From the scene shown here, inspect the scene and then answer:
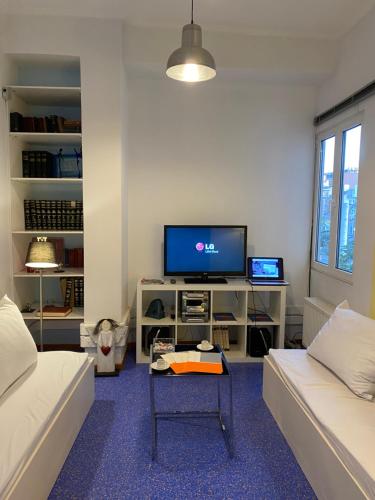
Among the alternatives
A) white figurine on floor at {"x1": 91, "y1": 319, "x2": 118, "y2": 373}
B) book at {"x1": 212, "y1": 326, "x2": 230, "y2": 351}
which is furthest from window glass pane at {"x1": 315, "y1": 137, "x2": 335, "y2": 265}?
white figurine on floor at {"x1": 91, "y1": 319, "x2": 118, "y2": 373}

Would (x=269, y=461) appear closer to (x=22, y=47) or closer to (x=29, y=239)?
(x=29, y=239)

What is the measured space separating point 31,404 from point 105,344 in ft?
4.26

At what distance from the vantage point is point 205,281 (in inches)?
145

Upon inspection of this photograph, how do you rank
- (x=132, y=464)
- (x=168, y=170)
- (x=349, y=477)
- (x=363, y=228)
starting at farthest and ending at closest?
(x=168, y=170) < (x=363, y=228) < (x=132, y=464) < (x=349, y=477)

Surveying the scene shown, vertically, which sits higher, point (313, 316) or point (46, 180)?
point (46, 180)

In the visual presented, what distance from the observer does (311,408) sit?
6.43 ft

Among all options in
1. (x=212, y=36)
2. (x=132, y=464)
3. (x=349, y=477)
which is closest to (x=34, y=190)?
(x=212, y=36)

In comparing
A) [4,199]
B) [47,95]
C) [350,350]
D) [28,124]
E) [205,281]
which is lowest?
[350,350]

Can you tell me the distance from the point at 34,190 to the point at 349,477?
339 cm

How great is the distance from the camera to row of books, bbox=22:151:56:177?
3.38 metres

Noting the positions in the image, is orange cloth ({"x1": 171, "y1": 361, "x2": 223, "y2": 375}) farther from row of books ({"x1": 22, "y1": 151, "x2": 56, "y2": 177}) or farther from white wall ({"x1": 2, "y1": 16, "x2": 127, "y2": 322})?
row of books ({"x1": 22, "y1": 151, "x2": 56, "y2": 177})

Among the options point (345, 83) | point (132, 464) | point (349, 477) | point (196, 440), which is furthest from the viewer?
point (345, 83)

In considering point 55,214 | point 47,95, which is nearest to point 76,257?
point 55,214

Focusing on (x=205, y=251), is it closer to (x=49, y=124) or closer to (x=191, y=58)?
(x=49, y=124)
